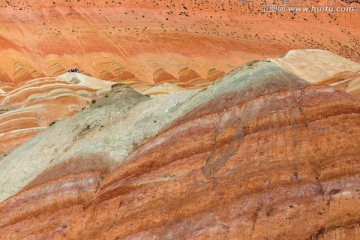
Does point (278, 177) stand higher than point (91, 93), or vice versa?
point (278, 177)

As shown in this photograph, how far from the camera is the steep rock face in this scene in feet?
41.2

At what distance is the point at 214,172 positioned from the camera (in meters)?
14.7

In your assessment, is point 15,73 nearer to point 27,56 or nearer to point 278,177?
point 27,56

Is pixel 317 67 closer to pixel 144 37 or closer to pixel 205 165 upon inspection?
pixel 205 165

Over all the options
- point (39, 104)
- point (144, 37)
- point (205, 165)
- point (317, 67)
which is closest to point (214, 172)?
point (205, 165)

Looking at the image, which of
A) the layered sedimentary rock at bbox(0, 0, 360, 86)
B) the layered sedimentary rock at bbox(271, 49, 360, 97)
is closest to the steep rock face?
the layered sedimentary rock at bbox(271, 49, 360, 97)

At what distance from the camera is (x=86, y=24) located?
77.1 meters

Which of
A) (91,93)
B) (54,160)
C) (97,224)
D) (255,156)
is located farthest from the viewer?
(91,93)

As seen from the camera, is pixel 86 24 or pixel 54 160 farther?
pixel 86 24

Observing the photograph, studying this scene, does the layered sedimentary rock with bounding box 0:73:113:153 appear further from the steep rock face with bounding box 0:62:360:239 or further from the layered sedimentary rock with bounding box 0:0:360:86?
the layered sedimentary rock with bounding box 0:0:360:86

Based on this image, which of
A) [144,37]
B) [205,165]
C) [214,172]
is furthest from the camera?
[144,37]

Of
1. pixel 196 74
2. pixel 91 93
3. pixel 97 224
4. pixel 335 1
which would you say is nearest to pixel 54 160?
pixel 97 224

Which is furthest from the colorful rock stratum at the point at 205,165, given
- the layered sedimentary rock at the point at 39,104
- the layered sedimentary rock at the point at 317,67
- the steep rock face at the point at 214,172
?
the layered sedimentary rock at the point at 39,104

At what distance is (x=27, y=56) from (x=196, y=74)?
25243mm
